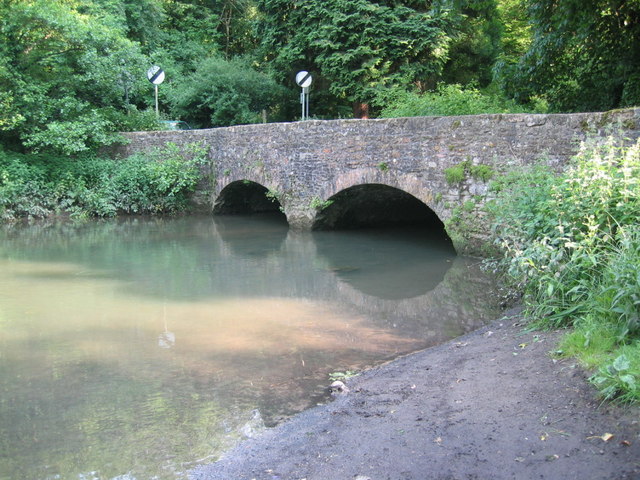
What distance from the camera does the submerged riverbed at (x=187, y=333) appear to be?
3.87m

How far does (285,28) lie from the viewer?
17625mm

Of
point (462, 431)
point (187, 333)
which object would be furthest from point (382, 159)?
point (462, 431)

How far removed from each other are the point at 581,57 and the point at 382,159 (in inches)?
149

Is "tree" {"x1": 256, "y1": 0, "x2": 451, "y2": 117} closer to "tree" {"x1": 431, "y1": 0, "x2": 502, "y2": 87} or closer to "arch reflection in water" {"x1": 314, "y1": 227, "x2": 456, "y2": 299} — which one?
"tree" {"x1": 431, "y1": 0, "x2": 502, "y2": 87}

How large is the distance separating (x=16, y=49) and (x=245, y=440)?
44.8 ft

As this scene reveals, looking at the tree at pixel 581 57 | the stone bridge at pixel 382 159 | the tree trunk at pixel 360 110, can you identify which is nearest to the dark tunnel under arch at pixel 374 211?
the stone bridge at pixel 382 159

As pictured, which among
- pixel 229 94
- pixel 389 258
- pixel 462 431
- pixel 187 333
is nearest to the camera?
pixel 462 431

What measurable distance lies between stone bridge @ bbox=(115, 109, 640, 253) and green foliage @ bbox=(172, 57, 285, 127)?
4049mm

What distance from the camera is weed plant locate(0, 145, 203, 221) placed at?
14492 millimetres

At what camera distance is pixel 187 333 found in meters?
5.95

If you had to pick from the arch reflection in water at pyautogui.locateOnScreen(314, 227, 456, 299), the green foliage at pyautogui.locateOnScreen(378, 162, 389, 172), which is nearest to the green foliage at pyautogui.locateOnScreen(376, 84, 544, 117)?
the green foliage at pyautogui.locateOnScreen(378, 162, 389, 172)

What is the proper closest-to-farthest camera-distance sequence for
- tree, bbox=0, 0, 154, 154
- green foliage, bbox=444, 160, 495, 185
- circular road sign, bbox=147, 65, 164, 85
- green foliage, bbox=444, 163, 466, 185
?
green foliage, bbox=444, 160, 495, 185 → green foliage, bbox=444, 163, 466, 185 → tree, bbox=0, 0, 154, 154 → circular road sign, bbox=147, 65, 164, 85

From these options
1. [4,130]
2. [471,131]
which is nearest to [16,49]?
[4,130]

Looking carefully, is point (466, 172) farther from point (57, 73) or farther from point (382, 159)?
point (57, 73)
